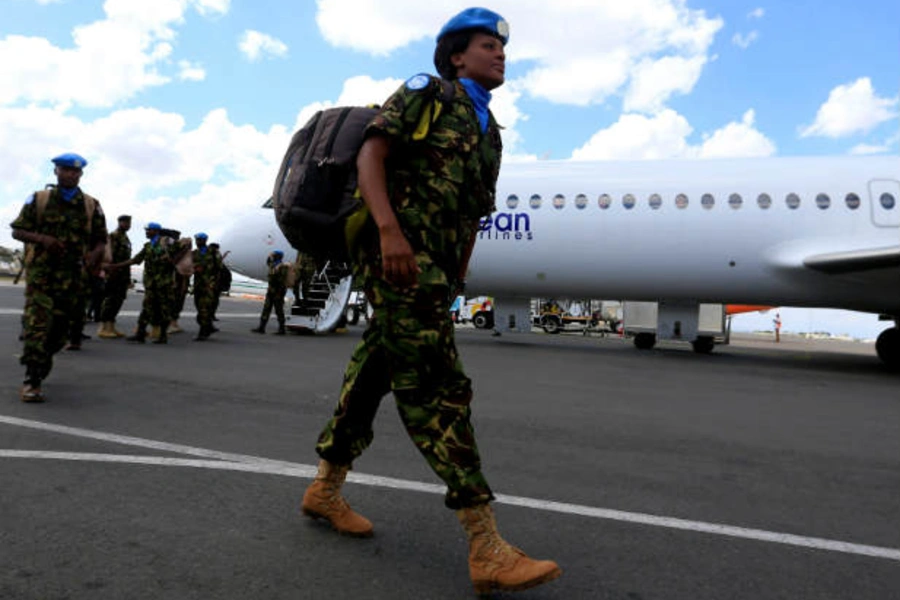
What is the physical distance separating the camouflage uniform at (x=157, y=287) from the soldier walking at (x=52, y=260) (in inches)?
184

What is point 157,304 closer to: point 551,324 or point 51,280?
point 51,280

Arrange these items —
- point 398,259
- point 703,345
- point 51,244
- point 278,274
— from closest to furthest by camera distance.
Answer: point 398,259
point 51,244
point 278,274
point 703,345

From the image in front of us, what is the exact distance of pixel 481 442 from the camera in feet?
14.1

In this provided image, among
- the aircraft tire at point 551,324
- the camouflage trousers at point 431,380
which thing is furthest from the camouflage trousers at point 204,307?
the aircraft tire at point 551,324

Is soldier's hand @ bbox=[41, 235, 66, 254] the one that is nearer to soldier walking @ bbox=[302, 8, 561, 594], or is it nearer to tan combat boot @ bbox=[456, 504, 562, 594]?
soldier walking @ bbox=[302, 8, 561, 594]

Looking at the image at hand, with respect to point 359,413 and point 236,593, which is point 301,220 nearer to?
point 359,413

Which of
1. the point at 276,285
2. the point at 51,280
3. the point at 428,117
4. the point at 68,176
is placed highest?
the point at 68,176

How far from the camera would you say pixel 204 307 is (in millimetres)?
10906

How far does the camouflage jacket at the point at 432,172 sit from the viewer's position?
226 cm

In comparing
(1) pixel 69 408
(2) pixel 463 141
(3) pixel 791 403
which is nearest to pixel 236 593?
(2) pixel 463 141

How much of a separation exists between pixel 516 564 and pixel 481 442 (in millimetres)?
2279

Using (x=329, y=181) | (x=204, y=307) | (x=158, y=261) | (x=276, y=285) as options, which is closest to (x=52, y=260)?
(x=329, y=181)

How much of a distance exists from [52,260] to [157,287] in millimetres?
4925

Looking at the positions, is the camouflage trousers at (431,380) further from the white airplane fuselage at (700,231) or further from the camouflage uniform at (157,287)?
the white airplane fuselage at (700,231)
